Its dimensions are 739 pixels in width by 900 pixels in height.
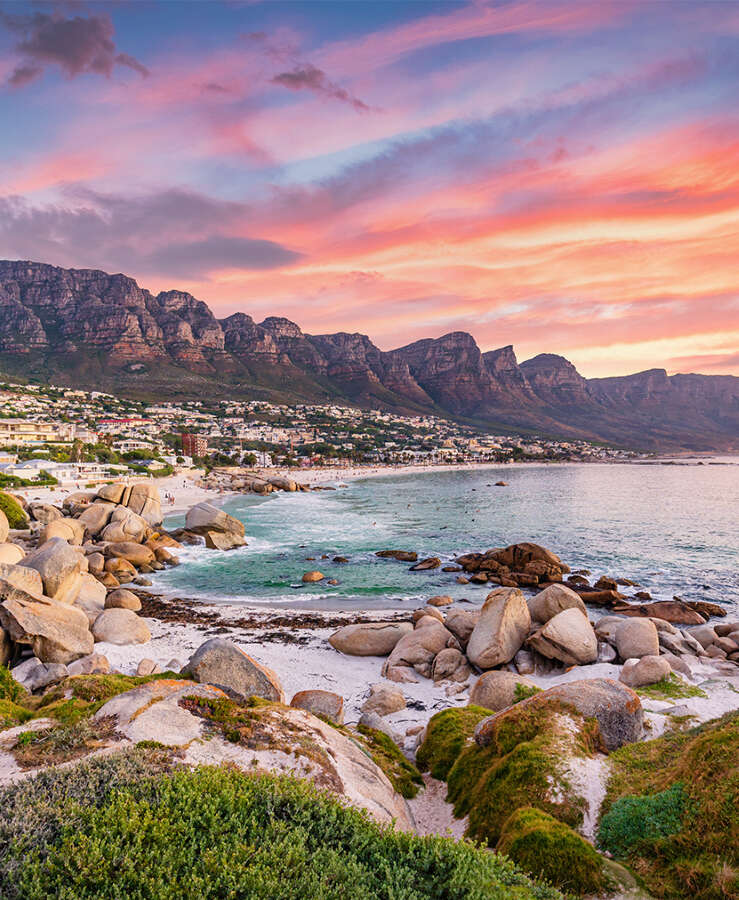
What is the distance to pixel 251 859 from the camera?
4.38 meters

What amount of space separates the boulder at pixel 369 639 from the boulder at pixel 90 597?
10.7 meters

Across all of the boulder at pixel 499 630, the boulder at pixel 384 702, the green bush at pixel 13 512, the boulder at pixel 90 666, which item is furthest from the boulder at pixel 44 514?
the boulder at pixel 499 630

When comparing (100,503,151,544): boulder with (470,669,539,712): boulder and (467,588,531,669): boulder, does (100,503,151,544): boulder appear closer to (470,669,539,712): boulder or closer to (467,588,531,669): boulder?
(467,588,531,669): boulder

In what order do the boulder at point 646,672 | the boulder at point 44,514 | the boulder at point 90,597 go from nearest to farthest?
the boulder at point 646,672
the boulder at point 90,597
the boulder at point 44,514

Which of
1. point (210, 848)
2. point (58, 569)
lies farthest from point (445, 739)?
point (58, 569)

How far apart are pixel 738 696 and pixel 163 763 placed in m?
15.4

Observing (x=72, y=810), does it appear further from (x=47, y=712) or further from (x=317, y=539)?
(x=317, y=539)

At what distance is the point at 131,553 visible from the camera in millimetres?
33844

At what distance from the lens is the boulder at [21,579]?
53.3 ft

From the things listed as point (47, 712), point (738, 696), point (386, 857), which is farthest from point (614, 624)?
point (47, 712)

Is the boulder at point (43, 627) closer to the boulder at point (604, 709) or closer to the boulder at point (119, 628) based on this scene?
the boulder at point (119, 628)

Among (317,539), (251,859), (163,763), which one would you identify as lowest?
(317,539)

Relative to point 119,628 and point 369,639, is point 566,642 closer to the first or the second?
point 369,639

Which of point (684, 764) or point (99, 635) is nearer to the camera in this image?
point (684, 764)
